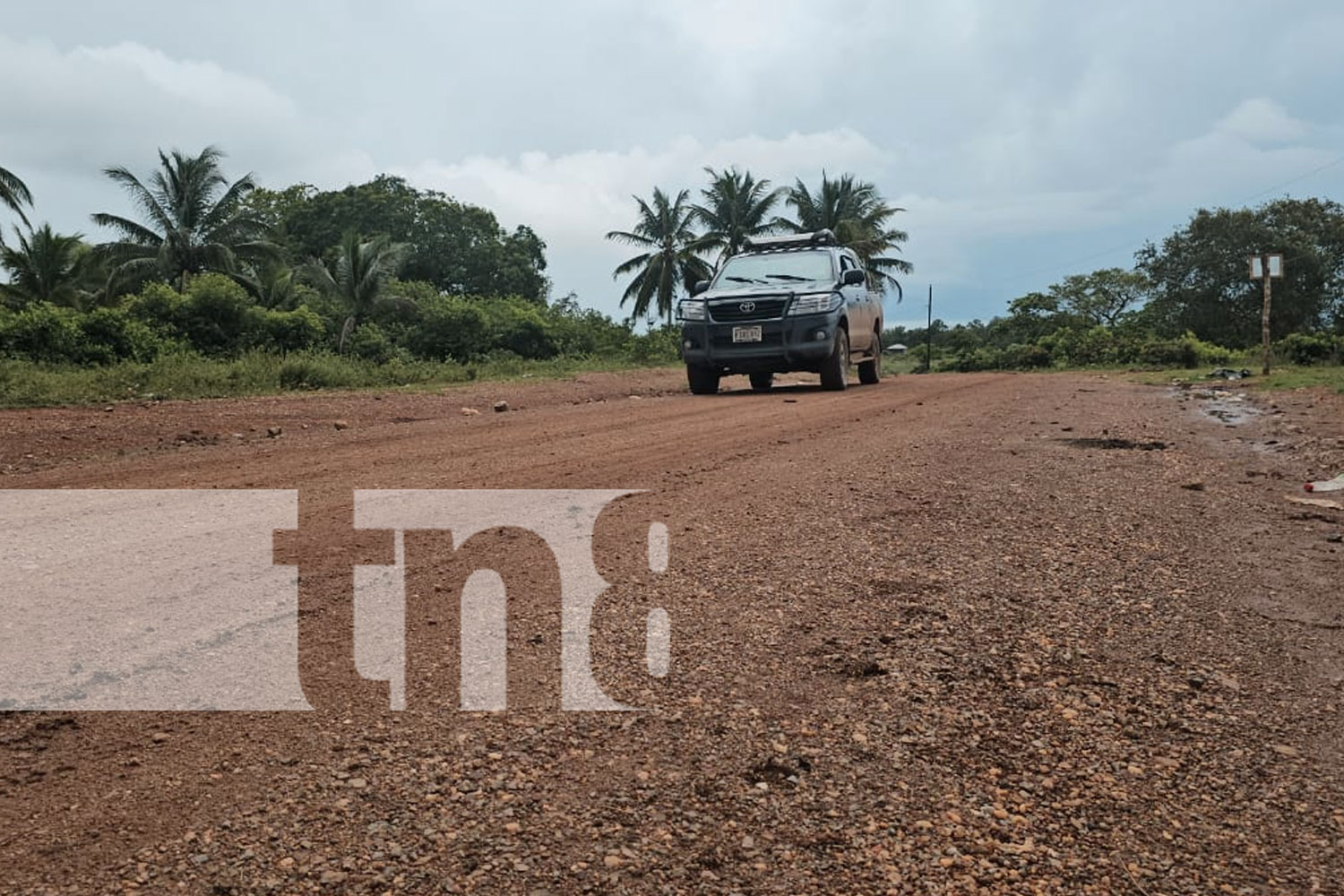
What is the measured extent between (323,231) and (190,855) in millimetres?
47416

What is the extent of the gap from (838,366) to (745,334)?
144cm

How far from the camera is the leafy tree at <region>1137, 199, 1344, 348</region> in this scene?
126 feet

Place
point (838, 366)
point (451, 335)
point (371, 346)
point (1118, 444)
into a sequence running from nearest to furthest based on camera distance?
1. point (1118, 444)
2. point (838, 366)
3. point (371, 346)
4. point (451, 335)

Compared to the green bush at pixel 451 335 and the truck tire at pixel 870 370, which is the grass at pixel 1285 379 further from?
the green bush at pixel 451 335

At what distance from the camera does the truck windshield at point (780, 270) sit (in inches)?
478

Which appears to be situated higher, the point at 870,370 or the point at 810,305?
the point at 810,305

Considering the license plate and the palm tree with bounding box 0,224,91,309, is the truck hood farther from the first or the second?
the palm tree with bounding box 0,224,91,309

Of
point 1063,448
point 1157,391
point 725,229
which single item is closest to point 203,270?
point 725,229

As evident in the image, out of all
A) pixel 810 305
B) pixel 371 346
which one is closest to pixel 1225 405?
pixel 810 305

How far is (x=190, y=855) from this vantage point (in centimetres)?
172

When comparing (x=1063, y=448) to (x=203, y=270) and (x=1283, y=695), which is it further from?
(x=203, y=270)

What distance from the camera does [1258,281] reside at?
128 ft

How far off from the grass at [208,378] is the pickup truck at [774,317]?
5.77 m

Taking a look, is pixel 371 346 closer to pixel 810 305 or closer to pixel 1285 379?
pixel 810 305
